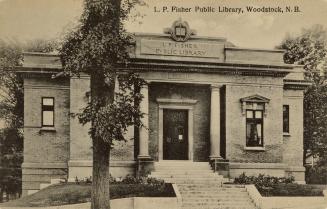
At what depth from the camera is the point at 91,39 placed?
1656 centimetres

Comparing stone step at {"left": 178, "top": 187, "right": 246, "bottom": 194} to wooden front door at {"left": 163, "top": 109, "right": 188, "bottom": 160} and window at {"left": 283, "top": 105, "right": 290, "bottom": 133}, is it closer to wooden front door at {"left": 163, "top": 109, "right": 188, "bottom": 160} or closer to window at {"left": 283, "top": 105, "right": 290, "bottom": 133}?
wooden front door at {"left": 163, "top": 109, "right": 188, "bottom": 160}

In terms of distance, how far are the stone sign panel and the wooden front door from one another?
2.69 m

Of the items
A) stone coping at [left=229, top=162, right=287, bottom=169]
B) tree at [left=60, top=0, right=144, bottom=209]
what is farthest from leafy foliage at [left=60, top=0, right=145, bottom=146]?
stone coping at [left=229, top=162, right=287, bottom=169]

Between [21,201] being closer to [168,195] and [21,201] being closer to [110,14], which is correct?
[168,195]

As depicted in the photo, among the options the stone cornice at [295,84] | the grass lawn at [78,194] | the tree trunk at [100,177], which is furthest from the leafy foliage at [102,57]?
the stone cornice at [295,84]

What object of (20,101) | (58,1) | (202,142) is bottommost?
(202,142)

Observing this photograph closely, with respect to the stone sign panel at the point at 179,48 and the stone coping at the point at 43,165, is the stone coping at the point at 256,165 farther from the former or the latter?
the stone coping at the point at 43,165

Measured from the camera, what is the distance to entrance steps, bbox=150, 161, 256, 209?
64.3 feet

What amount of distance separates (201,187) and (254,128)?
501cm

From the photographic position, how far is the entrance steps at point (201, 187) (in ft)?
64.3

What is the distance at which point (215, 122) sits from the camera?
24125 millimetres

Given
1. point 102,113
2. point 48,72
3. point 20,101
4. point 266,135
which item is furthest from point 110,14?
point 20,101

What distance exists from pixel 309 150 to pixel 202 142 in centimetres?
1439

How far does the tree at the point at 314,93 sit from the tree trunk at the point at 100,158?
17885 millimetres
